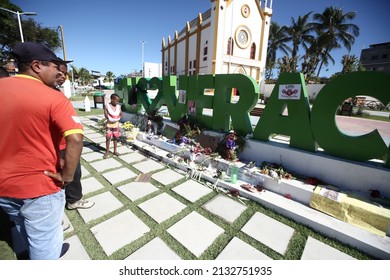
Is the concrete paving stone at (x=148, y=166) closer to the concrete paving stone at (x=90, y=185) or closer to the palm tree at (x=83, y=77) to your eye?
the concrete paving stone at (x=90, y=185)

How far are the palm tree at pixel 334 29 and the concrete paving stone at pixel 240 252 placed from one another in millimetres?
32967

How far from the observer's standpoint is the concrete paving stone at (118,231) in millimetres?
2541

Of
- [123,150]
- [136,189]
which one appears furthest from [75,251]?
[123,150]

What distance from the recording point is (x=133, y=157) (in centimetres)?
562

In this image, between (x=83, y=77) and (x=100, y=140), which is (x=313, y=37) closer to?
(x=100, y=140)

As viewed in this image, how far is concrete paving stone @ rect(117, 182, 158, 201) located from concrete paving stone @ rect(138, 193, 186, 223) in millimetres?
277

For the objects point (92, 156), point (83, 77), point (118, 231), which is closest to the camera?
point (118, 231)

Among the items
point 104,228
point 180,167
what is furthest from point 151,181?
point 104,228

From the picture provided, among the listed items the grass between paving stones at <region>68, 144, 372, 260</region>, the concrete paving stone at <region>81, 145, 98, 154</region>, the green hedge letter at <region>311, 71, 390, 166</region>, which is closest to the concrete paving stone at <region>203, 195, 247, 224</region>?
the grass between paving stones at <region>68, 144, 372, 260</region>

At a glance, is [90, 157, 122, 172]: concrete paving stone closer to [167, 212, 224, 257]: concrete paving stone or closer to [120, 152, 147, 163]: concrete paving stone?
[120, 152, 147, 163]: concrete paving stone

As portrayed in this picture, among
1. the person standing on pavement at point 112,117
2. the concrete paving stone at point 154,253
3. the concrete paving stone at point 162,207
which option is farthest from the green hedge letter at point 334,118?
the person standing on pavement at point 112,117

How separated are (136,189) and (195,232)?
170 centimetres
